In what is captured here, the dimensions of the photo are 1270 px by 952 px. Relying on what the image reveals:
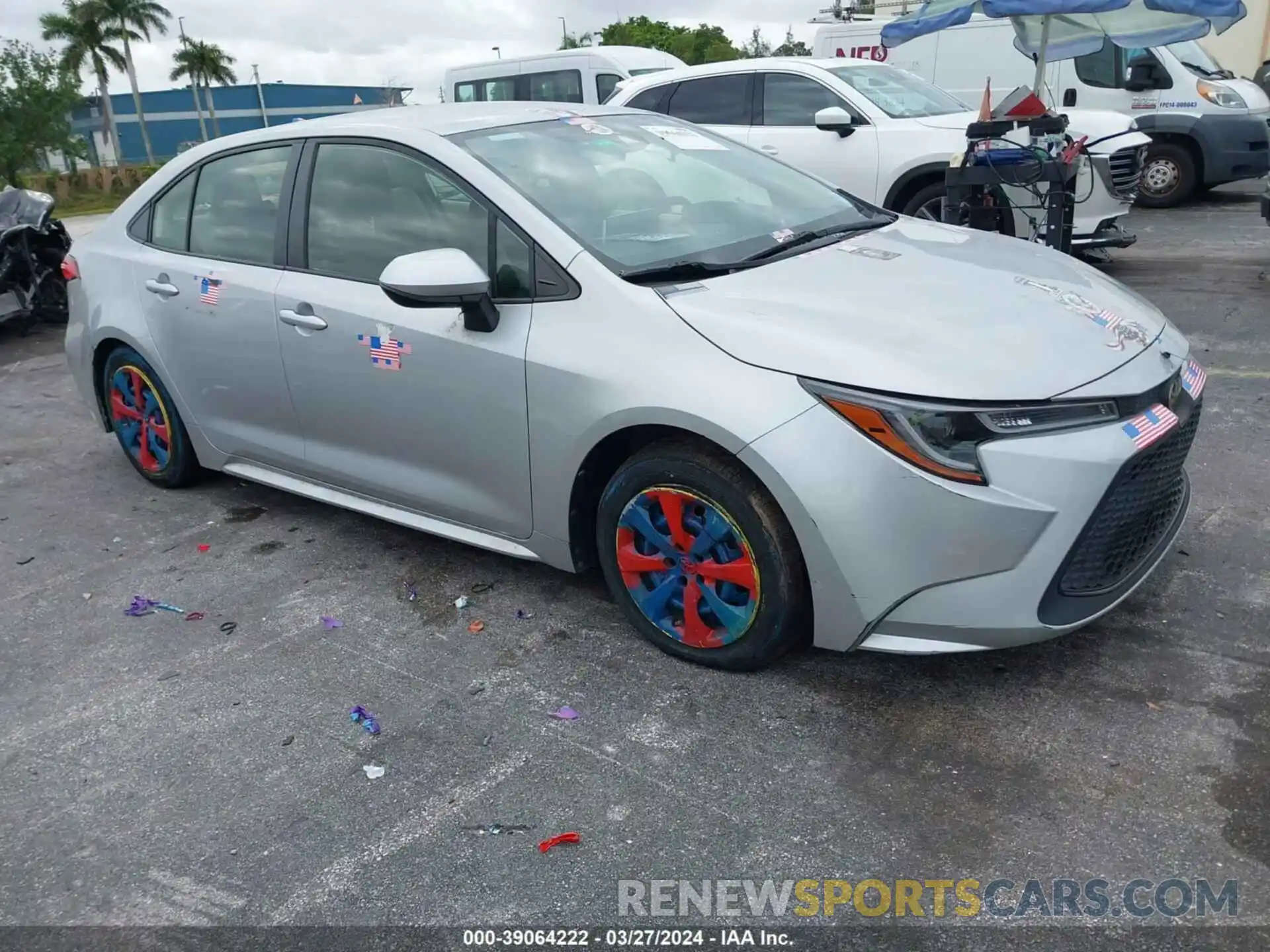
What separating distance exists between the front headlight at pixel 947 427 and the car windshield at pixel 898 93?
6.78 m

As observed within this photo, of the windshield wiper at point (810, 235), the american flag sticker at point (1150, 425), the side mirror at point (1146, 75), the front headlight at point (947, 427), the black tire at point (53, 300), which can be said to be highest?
the side mirror at point (1146, 75)

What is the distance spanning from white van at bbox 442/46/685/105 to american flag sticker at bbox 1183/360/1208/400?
11.1 metres

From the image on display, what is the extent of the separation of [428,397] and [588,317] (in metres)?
0.68

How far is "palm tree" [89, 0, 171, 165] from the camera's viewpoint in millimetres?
60281

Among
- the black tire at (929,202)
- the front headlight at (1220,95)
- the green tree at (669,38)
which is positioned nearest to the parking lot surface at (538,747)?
the black tire at (929,202)

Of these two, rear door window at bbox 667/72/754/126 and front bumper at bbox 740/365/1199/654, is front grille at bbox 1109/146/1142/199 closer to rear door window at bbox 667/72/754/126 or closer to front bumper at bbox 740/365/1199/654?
rear door window at bbox 667/72/754/126

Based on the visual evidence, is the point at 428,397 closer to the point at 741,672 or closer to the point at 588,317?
the point at 588,317

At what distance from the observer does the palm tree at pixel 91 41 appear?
58.4 metres

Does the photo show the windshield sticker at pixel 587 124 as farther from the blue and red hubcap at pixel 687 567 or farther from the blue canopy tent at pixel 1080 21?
the blue canopy tent at pixel 1080 21

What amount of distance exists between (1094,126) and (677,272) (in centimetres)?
701

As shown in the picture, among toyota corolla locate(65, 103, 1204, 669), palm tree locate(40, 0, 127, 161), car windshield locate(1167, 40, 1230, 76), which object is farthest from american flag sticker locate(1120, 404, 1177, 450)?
palm tree locate(40, 0, 127, 161)

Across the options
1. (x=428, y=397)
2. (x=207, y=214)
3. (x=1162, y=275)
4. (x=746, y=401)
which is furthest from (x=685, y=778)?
(x=1162, y=275)

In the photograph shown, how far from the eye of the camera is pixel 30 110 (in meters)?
32.3

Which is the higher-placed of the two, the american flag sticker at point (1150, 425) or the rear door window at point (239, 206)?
the rear door window at point (239, 206)
